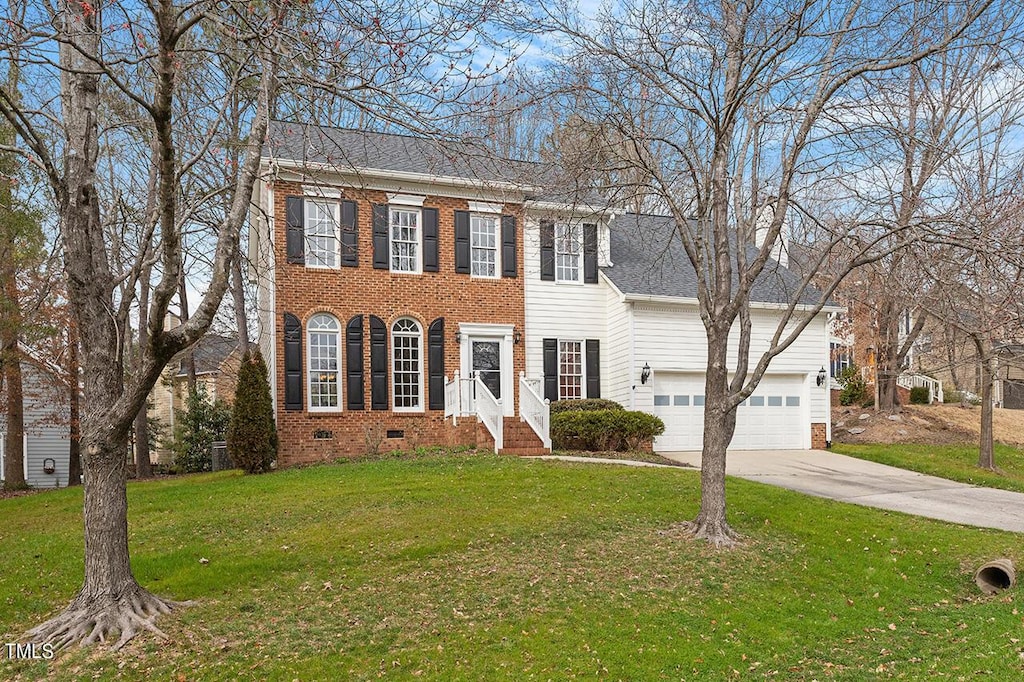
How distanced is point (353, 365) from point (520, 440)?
12.8ft

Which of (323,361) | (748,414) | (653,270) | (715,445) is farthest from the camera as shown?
(748,414)

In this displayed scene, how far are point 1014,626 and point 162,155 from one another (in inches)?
318

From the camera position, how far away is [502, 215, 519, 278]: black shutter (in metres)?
18.2

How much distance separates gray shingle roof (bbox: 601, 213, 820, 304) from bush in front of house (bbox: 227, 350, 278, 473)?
26.8 feet

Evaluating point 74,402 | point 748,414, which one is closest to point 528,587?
point 748,414

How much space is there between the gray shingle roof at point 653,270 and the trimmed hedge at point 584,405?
103 inches

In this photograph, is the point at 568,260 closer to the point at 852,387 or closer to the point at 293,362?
the point at 293,362

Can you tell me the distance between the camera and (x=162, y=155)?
6.11m

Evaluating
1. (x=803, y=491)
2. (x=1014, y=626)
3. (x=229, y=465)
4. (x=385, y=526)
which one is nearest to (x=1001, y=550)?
(x=1014, y=626)

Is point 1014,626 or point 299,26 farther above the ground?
point 299,26

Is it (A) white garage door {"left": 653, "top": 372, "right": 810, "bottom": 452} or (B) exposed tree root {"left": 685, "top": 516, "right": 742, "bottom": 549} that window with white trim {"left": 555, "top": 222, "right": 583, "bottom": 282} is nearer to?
(A) white garage door {"left": 653, "top": 372, "right": 810, "bottom": 452}

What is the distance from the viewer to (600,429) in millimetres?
16391

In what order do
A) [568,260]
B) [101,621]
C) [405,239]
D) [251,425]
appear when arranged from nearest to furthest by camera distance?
[101,621] → [251,425] → [405,239] → [568,260]

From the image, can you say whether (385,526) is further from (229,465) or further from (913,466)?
(913,466)
